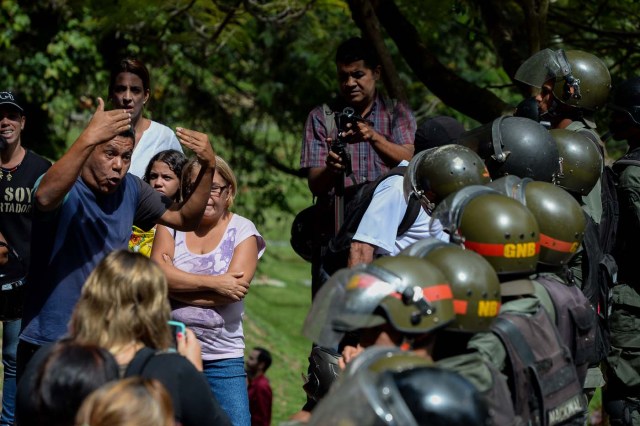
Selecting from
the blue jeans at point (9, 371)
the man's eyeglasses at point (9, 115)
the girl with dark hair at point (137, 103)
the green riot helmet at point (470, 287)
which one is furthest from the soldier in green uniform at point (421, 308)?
the man's eyeglasses at point (9, 115)

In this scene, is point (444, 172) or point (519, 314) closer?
point (519, 314)

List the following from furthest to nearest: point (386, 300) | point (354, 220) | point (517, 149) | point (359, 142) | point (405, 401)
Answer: point (359, 142) < point (354, 220) < point (517, 149) < point (386, 300) < point (405, 401)

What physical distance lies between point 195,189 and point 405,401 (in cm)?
240

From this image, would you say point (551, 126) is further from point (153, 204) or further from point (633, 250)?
point (153, 204)

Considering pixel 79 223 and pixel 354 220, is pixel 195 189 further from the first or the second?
pixel 354 220

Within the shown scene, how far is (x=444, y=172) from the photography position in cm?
501

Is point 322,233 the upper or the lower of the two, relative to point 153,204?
lower

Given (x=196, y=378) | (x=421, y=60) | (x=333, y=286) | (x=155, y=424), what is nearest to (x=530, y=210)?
(x=333, y=286)

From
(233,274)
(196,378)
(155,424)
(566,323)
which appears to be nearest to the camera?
(155,424)

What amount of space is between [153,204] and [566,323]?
6.84ft

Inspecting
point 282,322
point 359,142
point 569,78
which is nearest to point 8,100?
point 359,142

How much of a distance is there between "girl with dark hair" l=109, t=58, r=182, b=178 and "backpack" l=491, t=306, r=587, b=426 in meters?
2.84

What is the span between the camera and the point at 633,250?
6465 millimetres

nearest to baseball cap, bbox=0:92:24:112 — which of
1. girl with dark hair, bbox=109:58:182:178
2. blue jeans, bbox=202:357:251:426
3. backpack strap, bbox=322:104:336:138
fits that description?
girl with dark hair, bbox=109:58:182:178
